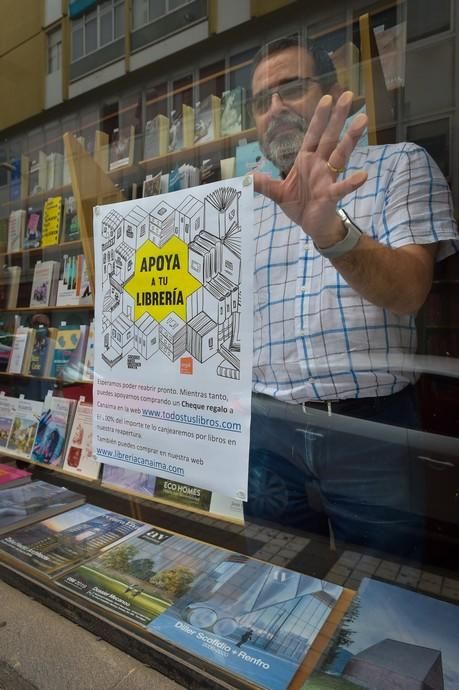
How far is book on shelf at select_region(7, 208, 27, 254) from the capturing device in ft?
9.07

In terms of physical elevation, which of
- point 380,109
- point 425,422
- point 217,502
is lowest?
point 217,502

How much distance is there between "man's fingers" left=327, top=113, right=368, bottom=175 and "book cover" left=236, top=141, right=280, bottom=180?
0.30 metres

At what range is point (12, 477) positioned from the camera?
1862 mm

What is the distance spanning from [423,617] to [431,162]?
3.70 ft

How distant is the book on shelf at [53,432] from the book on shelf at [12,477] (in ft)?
0.47

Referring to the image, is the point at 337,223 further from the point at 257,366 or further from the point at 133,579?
the point at 133,579

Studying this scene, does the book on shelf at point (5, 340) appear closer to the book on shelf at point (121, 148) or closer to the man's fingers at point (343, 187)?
the book on shelf at point (121, 148)

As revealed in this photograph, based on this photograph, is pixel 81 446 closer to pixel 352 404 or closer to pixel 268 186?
pixel 352 404

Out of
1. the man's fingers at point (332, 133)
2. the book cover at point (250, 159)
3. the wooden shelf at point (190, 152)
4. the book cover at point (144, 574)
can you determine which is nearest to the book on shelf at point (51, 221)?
the wooden shelf at point (190, 152)

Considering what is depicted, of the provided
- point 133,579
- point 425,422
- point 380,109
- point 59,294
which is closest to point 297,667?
point 133,579

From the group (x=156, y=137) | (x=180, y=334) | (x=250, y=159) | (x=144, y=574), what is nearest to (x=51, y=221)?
(x=156, y=137)

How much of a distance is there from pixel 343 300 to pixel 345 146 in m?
0.41

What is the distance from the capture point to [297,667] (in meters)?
0.86

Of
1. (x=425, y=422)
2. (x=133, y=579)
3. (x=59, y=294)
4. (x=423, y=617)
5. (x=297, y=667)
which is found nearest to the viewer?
(x=297, y=667)
